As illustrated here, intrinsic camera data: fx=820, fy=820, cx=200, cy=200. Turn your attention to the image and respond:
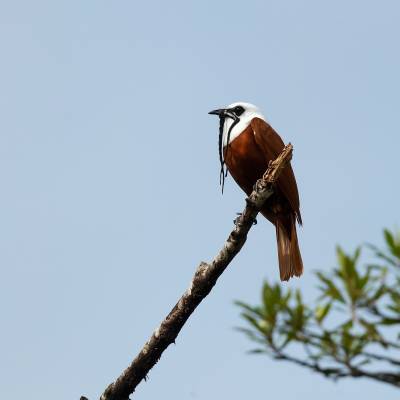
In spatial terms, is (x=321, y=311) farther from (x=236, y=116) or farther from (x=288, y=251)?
(x=236, y=116)

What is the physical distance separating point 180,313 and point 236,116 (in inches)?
113

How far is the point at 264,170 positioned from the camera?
6.14 meters

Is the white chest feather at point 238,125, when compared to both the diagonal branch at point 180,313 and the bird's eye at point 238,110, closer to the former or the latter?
the bird's eye at point 238,110

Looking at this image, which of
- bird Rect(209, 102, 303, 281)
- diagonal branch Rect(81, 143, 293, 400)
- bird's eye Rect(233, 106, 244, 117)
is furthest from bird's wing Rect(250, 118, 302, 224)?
diagonal branch Rect(81, 143, 293, 400)

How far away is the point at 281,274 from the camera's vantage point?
245 inches

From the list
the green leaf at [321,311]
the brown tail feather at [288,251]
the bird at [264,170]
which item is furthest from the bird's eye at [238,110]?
the green leaf at [321,311]

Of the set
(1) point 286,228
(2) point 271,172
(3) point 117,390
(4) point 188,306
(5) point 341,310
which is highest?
(1) point 286,228

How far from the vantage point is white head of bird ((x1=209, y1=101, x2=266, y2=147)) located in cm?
645

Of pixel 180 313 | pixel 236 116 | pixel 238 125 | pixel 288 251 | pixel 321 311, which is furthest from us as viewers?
pixel 236 116

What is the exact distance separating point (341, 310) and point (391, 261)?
0.50 ft

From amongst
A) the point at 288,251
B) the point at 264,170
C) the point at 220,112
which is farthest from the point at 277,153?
the point at 220,112

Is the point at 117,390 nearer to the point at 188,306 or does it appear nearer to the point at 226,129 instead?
the point at 188,306

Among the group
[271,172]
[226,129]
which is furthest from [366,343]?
[226,129]

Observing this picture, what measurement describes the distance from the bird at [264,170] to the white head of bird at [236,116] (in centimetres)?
1
